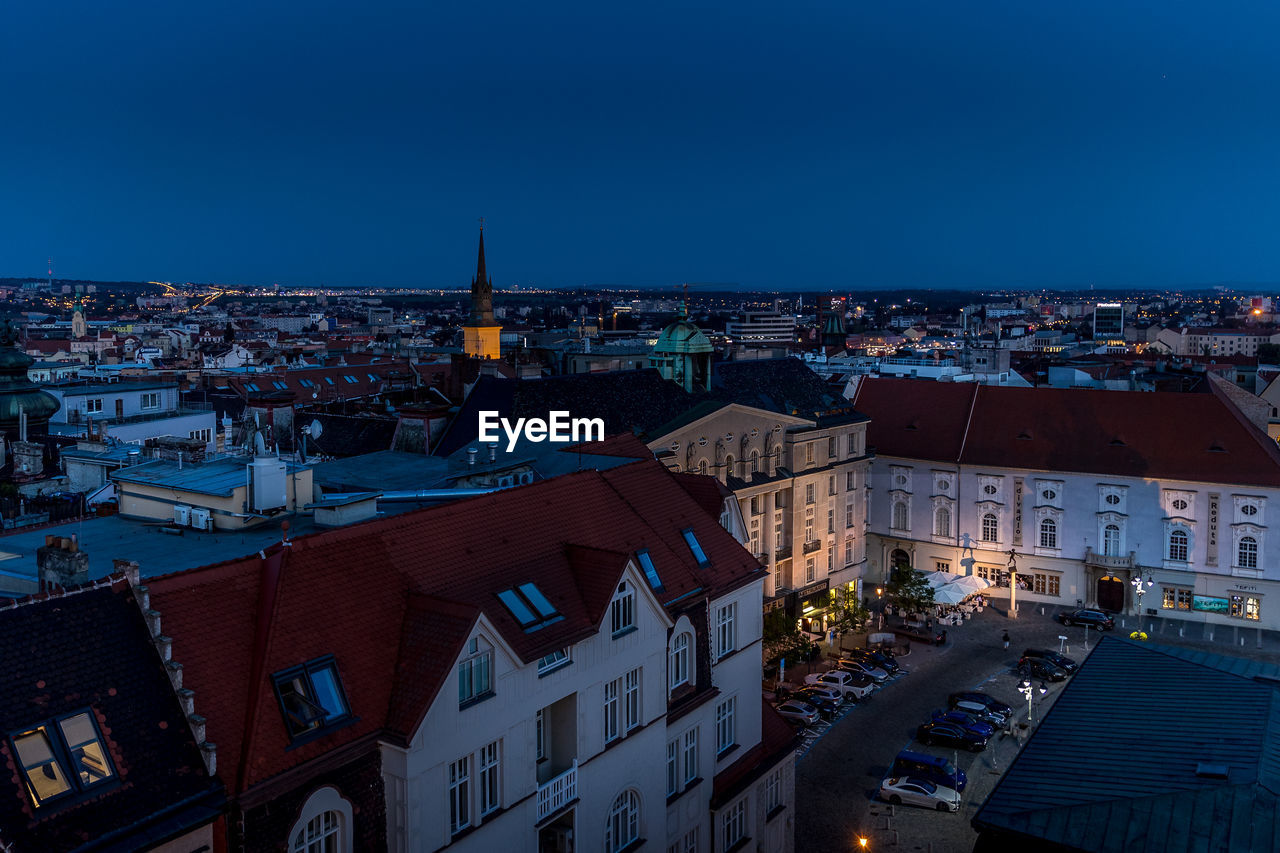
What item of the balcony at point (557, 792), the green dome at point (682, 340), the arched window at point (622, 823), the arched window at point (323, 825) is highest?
the green dome at point (682, 340)

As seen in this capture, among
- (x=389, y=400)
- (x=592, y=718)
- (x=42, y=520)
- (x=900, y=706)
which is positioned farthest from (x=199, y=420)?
(x=592, y=718)

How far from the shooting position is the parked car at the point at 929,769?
1581 inches

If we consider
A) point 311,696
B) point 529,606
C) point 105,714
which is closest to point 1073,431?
point 529,606

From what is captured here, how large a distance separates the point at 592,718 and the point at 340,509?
806 centimetres

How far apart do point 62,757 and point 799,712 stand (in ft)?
120

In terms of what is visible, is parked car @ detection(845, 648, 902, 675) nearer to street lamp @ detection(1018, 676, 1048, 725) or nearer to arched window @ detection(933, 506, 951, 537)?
street lamp @ detection(1018, 676, 1048, 725)

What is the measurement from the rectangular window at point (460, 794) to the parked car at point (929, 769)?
2471 centimetres

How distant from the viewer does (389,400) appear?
65.7 metres

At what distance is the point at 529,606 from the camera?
74.3 ft

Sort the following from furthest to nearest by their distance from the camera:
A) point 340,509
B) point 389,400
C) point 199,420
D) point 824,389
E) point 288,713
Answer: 1. point 824,389
2. point 389,400
3. point 199,420
4. point 340,509
5. point 288,713

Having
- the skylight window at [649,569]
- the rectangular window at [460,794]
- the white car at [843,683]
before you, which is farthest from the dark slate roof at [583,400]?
the rectangular window at [460,794]

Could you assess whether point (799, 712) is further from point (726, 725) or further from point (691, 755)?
point (691, 755)

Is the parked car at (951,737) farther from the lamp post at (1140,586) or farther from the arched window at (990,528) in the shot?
the arched window at (990,528)

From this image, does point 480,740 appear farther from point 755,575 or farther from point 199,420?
point 199,420
